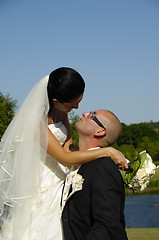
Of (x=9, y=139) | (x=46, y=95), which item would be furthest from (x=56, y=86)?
(x=9, y=139)

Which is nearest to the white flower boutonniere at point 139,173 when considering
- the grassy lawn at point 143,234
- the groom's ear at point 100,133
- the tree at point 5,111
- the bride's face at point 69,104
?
the groom's ear at point 100,133

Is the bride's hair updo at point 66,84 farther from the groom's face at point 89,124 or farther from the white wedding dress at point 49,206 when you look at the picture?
the white wedding dress at point 49,206

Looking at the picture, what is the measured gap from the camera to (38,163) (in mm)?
3252

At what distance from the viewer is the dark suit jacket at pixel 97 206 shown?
2.57 meters

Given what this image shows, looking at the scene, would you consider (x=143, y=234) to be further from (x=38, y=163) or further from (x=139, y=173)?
(x=38, y=163)

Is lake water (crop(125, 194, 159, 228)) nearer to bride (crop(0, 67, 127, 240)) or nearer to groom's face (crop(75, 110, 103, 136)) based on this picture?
bride (crop(0, 67, 127, 240))

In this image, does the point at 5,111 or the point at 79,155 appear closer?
the point at 79,155

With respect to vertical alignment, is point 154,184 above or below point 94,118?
below

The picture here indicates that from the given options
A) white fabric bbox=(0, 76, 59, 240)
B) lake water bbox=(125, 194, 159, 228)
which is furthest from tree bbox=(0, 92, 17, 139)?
white fabric bbox=(0, 76, 59, 240)

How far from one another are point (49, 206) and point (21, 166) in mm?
476

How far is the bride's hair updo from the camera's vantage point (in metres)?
3.21

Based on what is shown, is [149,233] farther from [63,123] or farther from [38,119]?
[38,119]

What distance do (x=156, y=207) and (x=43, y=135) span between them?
22980 millimetres

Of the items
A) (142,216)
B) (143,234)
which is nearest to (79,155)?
(143,234)
